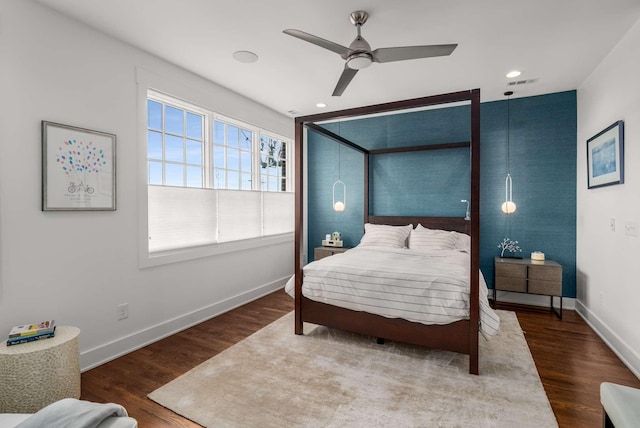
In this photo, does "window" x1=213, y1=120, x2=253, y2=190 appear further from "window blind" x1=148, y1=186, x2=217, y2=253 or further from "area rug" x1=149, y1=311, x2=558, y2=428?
"area rug" x1=149, y1=311, x2=558, y2=428

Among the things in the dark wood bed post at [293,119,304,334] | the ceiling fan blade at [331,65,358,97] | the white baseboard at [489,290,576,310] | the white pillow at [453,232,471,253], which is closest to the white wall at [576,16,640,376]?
the white baseboard at [489,290,576,310]

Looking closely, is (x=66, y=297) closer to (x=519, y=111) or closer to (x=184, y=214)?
(x=184, y=214)

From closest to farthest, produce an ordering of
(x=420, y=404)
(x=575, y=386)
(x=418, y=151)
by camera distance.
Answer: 1. (x=420, y=404)
2. (x=575, y=386)
3. (x=418, y=151)

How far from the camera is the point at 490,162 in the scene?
436 cm

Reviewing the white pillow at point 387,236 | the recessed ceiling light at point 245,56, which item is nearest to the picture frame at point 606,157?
the white pillow at point 387,236

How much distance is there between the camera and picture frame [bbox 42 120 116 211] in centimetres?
230

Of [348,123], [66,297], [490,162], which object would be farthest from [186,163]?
[490,162]

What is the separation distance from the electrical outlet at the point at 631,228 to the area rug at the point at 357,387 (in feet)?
4.16

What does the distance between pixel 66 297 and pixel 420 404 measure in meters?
2.67

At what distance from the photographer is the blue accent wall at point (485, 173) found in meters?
4.02

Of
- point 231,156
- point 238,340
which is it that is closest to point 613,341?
point 238,340

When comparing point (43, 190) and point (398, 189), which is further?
point (398, 189)

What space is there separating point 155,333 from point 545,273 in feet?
14.0

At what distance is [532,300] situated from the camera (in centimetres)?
413
